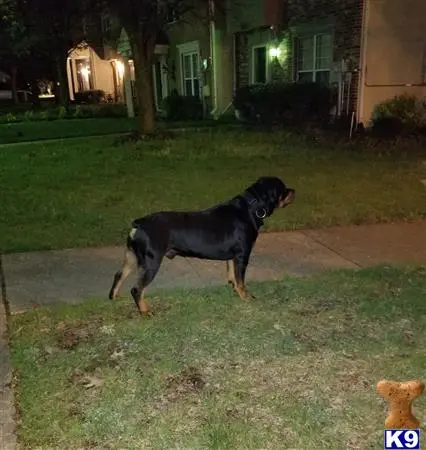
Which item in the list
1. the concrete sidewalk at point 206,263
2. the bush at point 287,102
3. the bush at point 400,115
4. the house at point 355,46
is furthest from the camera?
the bush at point 287,102

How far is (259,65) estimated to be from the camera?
1972cm

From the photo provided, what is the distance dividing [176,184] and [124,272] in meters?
4.48

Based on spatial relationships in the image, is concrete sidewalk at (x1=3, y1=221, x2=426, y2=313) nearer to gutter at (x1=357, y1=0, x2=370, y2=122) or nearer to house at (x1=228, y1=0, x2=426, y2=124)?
gutter at (x1=357, y1=0, x2=370, y2=122)

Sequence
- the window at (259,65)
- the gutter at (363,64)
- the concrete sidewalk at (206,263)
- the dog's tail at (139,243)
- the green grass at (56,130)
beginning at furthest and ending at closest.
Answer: the window at (259,65) → the green grass at (56,130) → the gutter at (363,64) → the concrete sidewalk at (206,263) → the dog's tail at (139,243)

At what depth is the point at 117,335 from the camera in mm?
3973

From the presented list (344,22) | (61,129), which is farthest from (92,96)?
(344,22)

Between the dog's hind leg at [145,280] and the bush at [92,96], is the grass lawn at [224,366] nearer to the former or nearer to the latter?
the dog's hind leg at [145,280]

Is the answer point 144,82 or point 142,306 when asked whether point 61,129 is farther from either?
point 142,306

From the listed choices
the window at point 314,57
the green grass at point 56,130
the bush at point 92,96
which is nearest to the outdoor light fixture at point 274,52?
the window at point 314,57

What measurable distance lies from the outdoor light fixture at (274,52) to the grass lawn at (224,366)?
46.7 feet

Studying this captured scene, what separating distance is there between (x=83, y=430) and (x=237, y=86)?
62.5ft

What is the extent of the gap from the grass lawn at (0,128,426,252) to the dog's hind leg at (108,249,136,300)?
153cm

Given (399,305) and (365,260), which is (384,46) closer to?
(365,260)

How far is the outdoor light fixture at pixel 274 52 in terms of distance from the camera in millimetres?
17844
